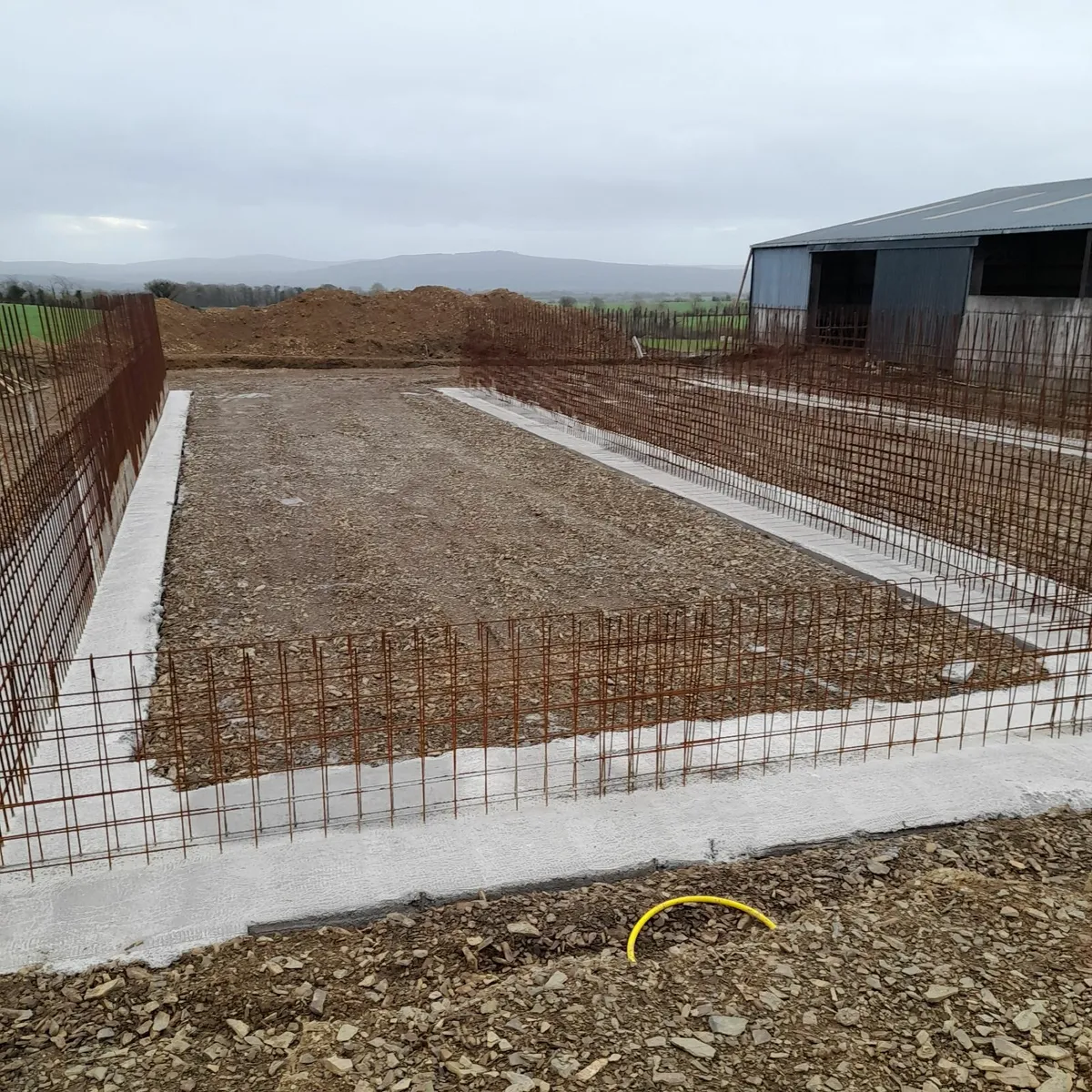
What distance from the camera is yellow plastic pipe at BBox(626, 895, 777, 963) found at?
10.9 feet

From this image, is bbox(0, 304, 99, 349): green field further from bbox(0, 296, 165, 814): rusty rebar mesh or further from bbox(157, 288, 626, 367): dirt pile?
bbox(157, 288, 626, 367): dirt pile

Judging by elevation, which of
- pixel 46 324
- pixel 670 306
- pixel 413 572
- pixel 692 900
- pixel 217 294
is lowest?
pixel 692 900

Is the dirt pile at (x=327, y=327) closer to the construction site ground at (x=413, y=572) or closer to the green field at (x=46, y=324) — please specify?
the construction site ground at (x=413, y=572)

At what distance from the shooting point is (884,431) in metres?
9.84

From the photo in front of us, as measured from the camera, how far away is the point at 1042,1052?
8.86 ft

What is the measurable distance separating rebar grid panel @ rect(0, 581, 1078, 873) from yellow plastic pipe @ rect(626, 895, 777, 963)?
2.59ft

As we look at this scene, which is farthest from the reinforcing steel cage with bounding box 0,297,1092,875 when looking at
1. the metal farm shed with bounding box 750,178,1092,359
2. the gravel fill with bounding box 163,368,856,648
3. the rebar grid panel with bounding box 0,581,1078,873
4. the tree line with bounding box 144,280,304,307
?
the tree line with bounding box 144,280,304,307

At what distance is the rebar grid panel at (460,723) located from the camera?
397 centimetres

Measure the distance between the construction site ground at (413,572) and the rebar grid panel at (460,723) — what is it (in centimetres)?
4

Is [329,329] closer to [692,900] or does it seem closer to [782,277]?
[782,277]

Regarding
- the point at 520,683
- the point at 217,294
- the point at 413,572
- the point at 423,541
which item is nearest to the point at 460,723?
the point at 520,683

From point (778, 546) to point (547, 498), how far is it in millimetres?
2882

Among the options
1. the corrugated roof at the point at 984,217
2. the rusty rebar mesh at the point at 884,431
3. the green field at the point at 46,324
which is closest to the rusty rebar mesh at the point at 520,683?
the rusty rebar mesh at the point at 884,431

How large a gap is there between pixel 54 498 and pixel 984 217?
70.6 ft
